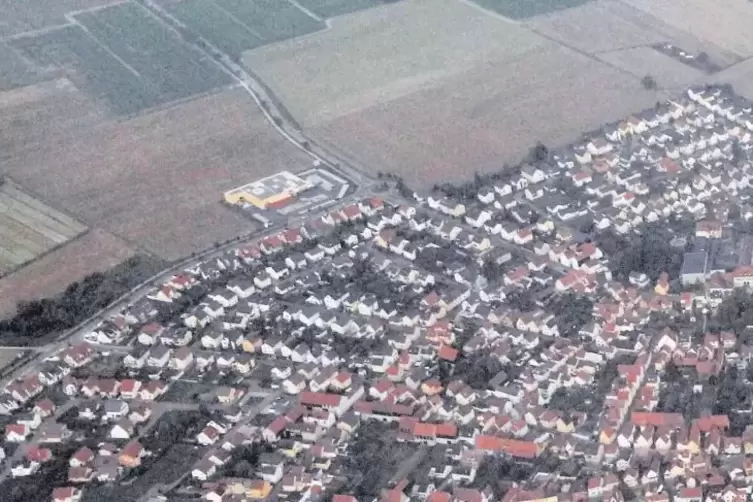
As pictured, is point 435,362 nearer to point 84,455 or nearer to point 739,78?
point 84,455

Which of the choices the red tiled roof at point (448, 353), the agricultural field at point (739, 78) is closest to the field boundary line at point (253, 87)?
the red tiled roof at point (448, 353)

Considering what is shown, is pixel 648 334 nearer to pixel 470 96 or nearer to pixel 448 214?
pixel 448 214

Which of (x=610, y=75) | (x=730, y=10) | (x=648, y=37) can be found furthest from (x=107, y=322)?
(x=730, y=10)

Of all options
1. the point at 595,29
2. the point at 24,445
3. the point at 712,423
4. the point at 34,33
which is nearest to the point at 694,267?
the point at 712,423

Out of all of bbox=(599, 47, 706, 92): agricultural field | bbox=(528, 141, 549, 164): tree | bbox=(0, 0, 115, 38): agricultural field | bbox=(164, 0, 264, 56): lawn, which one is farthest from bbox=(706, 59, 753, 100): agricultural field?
bbox=(0, 0, 115, 38): agricultural field

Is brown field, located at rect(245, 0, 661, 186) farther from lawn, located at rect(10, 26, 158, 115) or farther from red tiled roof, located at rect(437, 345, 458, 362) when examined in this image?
red tiled roof, located at rect(437, 345, 458, 362)
